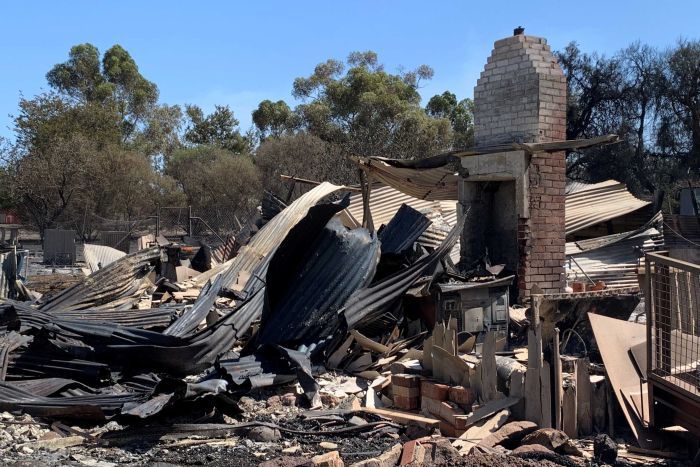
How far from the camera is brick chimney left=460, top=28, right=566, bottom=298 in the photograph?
28.9ft

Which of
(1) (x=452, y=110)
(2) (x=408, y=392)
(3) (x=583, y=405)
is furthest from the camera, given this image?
(1) (x=452, y=110)

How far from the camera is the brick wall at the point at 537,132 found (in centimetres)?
884

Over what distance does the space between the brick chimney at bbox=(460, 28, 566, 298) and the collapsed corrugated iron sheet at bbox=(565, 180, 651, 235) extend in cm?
477

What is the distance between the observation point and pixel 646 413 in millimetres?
5211

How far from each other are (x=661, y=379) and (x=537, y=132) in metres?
4.55

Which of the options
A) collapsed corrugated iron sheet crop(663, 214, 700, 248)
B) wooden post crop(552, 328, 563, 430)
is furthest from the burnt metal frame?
collapsed corrugated iron sheet crop(663, 214, 700, 248)

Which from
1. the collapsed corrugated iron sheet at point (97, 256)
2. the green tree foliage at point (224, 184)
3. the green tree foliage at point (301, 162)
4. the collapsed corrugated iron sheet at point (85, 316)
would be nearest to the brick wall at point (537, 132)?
the collapsed corrugated iron sheet at point (85, 316)

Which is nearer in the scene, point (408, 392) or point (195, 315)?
point (408, 392)

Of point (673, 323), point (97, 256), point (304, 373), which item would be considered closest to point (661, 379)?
point (673, 323)

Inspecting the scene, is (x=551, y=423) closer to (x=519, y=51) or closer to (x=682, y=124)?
(x=519, y=51)

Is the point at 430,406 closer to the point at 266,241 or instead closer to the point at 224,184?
the point at 266,241

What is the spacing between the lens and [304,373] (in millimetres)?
6391

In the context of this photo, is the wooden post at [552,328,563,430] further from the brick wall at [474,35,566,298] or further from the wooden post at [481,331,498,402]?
the brick wall at [474,35,566,298]

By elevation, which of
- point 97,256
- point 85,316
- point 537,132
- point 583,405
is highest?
point 537,132
